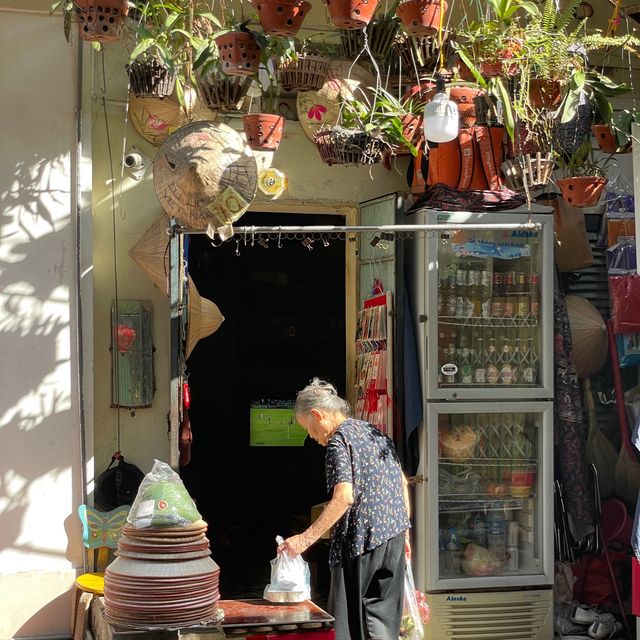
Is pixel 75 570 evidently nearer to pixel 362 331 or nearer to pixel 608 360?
pixel 362 331

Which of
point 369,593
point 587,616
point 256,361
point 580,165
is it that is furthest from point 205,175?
point 256,361

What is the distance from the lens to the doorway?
373 inches

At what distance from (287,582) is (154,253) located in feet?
7.83

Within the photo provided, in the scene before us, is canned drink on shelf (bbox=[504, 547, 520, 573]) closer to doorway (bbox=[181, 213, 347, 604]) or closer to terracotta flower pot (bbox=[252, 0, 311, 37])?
doorway (bbox=[181, 213, 347, 604])

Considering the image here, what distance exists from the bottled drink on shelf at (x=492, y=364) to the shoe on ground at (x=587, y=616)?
1.59 m

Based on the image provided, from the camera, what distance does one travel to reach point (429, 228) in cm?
626

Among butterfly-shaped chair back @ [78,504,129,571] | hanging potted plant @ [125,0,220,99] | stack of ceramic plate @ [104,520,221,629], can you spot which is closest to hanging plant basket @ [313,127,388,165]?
hanging potted plant @ [125,0,220,99]

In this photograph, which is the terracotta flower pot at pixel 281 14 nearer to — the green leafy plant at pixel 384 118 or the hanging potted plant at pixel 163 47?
the hanging potted plant at pixel 163 47

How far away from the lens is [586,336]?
23.9ft

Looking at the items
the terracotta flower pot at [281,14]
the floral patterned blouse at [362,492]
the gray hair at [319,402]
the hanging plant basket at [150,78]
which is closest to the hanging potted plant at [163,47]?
the hanging plant basket at [150,78]

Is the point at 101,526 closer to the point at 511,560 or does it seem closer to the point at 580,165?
the point at 511,560

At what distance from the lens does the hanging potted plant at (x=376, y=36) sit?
235 inches

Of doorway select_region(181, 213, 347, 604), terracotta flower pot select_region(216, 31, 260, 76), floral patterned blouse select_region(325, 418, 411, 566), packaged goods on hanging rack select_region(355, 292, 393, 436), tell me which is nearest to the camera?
terracotta flower pot select_region(216, 31, 260, 76)

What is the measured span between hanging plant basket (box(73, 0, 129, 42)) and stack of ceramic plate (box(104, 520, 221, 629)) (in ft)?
7.25
